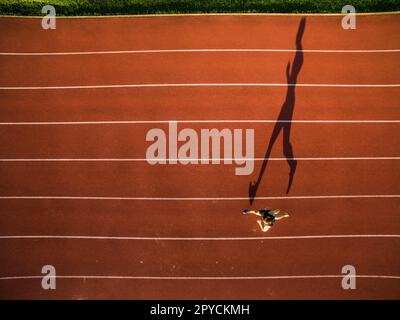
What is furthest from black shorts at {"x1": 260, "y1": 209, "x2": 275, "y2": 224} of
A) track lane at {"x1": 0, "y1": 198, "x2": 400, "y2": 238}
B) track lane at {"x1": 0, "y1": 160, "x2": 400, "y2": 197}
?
track lane at {"x1": 0, "y1": 160, "x2": 400, "y2": 197}

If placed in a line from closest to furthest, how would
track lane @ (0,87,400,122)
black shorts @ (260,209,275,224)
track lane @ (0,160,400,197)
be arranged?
1. black shorts @ (260,209,275,224)
2. track lane @ (0,87,400,122)
3. track lane @ (0,160,400,197)

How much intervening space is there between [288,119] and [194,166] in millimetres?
2025

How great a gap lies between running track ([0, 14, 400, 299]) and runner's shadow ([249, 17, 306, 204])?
11cm

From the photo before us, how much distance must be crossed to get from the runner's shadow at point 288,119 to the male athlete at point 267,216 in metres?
0.29

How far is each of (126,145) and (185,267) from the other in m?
2.67

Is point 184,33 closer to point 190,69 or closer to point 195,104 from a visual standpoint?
point 190,69

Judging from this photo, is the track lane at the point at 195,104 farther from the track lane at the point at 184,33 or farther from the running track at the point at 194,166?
the track lane at the point at 184,33

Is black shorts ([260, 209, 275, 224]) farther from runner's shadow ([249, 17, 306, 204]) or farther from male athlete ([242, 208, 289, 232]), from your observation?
runner's shadow ([249, 17, 306, 204])

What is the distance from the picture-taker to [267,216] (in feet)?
17.0

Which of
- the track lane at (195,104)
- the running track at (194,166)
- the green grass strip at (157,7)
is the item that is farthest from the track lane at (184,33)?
the track lane at (195,104)

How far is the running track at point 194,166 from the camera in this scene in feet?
17.8

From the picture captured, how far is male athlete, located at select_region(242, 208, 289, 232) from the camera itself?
205 inches

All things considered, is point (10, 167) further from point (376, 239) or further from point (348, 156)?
point (376, 239)
